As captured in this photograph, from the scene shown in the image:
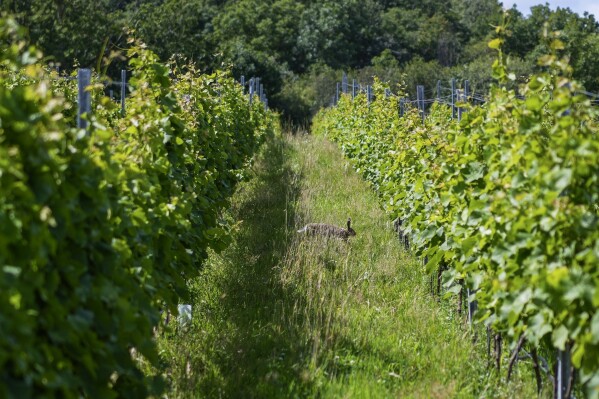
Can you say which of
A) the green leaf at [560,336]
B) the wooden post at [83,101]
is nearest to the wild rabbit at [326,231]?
the wooden post at [83,101]

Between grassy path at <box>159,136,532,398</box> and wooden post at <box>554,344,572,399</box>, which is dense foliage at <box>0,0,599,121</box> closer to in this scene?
grassy path at <box>159,136,532,398</box>

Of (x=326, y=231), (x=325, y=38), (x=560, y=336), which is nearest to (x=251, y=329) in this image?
(x=326, y=231)

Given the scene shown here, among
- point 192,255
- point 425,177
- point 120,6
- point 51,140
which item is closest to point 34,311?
point 51,140

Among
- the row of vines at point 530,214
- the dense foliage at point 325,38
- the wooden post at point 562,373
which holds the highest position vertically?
the row of vines at point 530,214

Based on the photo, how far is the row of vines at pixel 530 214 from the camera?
10.9 feet

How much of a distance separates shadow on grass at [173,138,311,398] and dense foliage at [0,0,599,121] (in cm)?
2967

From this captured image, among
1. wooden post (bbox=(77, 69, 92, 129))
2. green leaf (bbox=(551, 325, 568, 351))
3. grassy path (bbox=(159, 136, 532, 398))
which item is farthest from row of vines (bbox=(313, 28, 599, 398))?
wooden post (bbox=(77, 69, 92, 129))

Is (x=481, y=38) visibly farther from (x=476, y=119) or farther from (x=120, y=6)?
(x=476, y=119)

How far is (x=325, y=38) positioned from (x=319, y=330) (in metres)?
60.8

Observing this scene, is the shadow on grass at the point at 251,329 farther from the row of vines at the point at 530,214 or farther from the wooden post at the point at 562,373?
the wooden post at the point at 562,373

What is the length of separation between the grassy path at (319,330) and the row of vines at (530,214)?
47cm

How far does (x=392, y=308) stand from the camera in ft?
19.3

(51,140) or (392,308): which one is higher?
(51,140)

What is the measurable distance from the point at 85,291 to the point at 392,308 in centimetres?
347
